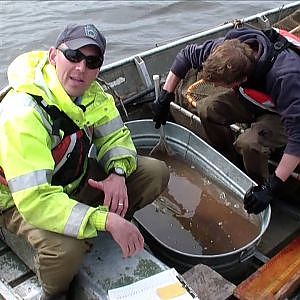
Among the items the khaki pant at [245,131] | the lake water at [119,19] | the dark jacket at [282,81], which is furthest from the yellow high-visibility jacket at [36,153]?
the lake water at [119,19]

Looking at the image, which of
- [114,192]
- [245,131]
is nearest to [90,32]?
[114,192]

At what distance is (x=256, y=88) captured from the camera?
3.45 m

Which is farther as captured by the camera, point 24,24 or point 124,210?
point 24,24

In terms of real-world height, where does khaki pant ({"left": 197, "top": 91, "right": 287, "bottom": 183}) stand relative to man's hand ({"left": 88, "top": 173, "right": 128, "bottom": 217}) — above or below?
below

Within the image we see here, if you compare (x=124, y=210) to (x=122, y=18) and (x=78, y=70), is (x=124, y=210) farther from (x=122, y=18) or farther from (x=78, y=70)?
(x=122, y=18)

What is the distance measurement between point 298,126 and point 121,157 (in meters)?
1.02

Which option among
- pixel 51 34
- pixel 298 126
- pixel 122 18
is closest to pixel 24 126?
pixel 298 126

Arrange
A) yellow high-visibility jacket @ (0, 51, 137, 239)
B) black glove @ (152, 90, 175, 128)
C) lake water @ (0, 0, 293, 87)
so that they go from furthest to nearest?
1. lake water @ (0, 0, 293, 87)
2. black glove @ (152, 90, 175, 128)
3. yellow high-visibility jacket @ (0, 51, 137, 239)

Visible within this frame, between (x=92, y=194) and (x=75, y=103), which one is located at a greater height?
(x=75, y=103)

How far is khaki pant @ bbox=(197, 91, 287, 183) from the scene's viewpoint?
12.0 ft

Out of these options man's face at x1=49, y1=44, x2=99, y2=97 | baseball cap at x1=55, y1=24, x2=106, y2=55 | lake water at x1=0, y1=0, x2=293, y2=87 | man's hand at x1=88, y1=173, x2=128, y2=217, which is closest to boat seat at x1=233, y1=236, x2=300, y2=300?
man's hand at x1=88, y1=173, x2=128, y2=217

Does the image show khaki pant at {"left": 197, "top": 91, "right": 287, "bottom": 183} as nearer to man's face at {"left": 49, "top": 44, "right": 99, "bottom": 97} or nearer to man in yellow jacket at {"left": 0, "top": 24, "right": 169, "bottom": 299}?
man in yellow jacket at {"left": 0, "top": 24, "right": 169, "bottom": 299}

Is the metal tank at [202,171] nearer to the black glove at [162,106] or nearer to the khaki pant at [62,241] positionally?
the black glove at [162,106]

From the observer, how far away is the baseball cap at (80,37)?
2715mm
